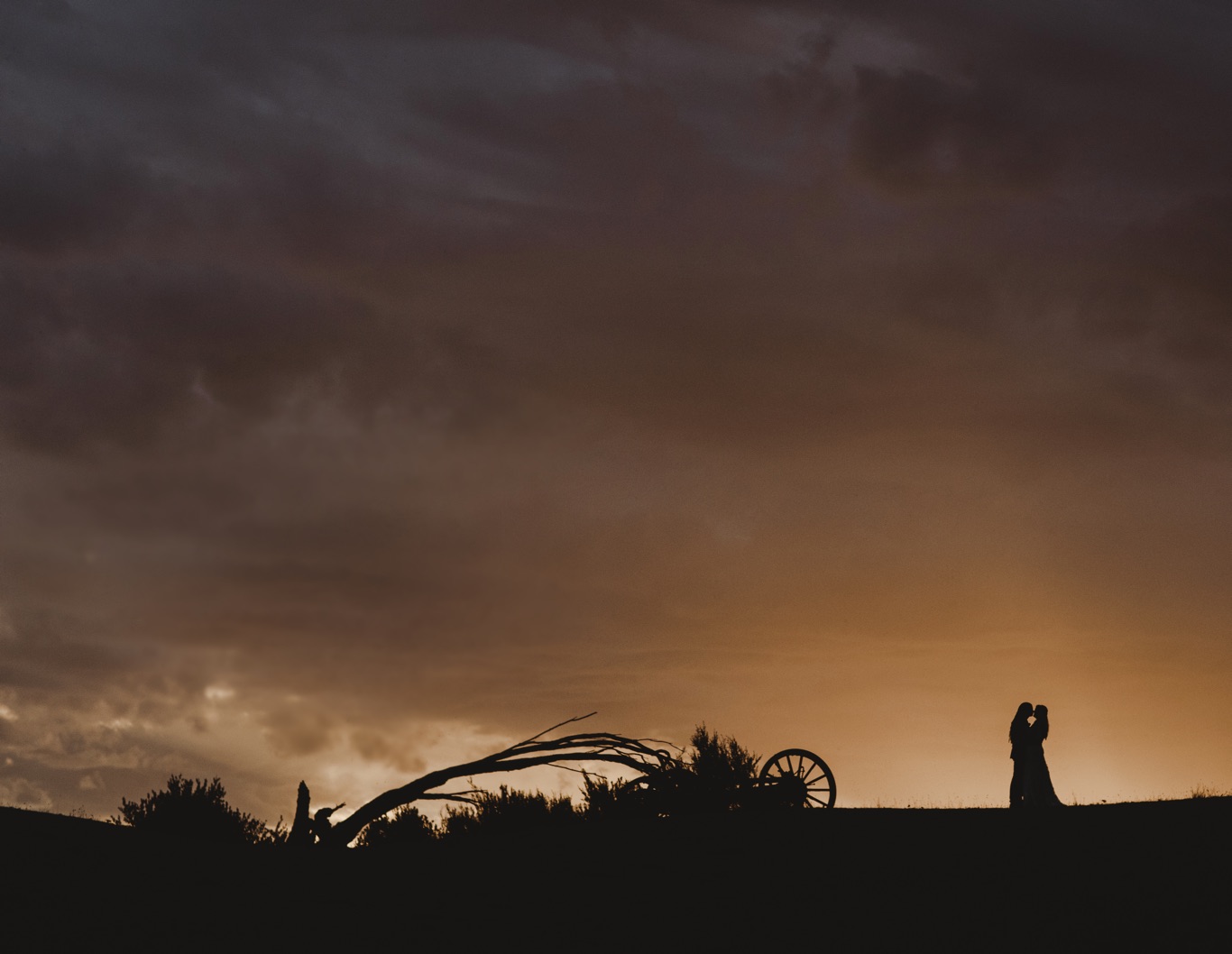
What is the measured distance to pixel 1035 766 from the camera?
2000 cm

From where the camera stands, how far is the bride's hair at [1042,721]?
65.9 feet

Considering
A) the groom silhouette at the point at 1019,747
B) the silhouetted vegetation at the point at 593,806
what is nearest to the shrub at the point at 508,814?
the silhouetted vegetation at the point at 593,806

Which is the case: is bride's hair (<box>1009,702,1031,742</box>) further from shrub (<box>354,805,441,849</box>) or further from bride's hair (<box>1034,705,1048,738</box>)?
shrub (<box>354,805,441,849</box>)

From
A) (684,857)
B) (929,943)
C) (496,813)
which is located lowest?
(929,943)

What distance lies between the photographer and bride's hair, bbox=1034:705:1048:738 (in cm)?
2009

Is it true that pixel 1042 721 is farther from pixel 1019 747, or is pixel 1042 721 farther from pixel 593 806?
pixel 593 806

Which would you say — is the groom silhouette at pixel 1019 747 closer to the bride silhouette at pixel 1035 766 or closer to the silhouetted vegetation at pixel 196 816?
the bride silhouette at pixel 1035 766

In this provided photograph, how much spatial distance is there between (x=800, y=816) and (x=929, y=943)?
18.0 feet

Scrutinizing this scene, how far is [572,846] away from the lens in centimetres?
1659

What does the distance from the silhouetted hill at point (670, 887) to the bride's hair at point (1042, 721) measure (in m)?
2.57

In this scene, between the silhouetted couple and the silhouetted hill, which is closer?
the silhouetted hill

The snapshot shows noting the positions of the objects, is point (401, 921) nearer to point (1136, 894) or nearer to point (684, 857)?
point (684, 857)

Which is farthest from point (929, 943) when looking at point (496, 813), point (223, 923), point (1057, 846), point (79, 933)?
point (496, 813)

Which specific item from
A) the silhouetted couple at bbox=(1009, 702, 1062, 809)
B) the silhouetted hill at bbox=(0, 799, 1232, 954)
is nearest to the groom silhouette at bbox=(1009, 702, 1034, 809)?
the silhouetted couple at bbox=(1009, 702, 1062, 809)
